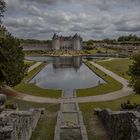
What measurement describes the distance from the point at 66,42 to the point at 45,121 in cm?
15406

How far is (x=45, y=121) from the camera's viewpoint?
70.2ft

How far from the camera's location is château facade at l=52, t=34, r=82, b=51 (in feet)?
553

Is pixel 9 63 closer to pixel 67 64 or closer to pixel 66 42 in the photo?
pixel 67 64

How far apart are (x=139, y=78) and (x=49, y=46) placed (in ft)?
500

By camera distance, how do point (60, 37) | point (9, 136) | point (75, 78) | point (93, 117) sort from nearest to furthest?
point (9, 136) < point (93, 117) < point (75, 78) < point (60, 37)

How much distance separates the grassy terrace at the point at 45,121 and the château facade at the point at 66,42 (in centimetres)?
13992

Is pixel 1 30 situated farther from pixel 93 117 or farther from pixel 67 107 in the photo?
pixel 93 117

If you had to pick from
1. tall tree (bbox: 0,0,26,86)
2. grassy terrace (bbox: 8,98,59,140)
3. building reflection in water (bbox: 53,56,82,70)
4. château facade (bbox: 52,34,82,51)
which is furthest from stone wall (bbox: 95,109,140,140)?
château facade (bbox: 52,34,82,51)

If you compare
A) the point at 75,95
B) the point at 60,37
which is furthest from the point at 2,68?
the point at 60,37

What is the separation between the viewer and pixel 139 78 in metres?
26.3

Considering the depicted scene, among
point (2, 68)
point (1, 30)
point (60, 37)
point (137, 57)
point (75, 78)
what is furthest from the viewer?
point (60, 37)

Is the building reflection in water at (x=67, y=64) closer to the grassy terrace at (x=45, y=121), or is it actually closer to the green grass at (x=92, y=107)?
the green grass at (x=92, y=107)

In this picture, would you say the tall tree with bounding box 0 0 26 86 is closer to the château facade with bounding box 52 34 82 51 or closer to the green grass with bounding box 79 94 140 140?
the green grass with bounding box 79 94 140 140

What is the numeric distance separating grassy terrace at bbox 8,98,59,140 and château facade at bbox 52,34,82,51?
140 m
